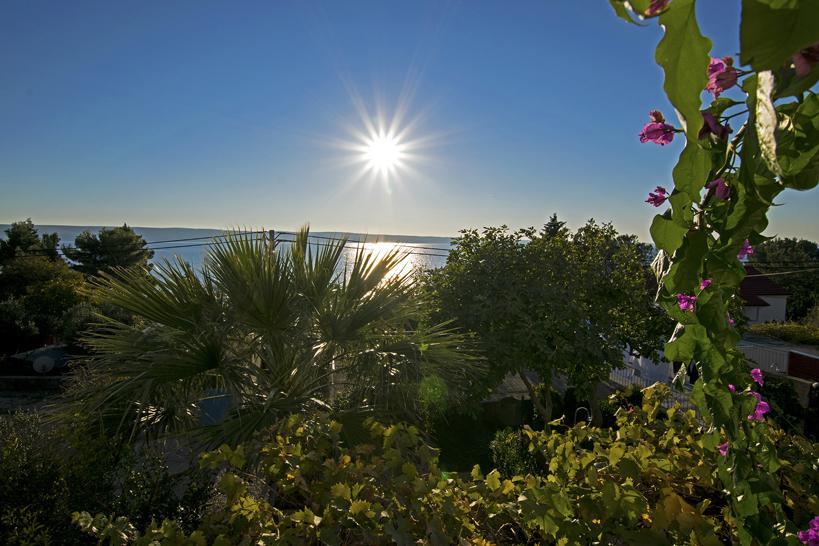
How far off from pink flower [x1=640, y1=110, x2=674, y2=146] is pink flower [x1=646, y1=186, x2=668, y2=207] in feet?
0.54

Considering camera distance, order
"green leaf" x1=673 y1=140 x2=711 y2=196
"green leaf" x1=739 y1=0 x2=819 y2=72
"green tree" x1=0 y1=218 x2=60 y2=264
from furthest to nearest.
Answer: "green tree" x1=0 y1=218 x2=60 y2=264
"green leaf" x1=673 y1=140 x2=711 y2=196
"green leaf" x1=739 y1=0 x2=819 y2=72

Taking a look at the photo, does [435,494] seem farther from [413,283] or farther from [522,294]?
[522,294]

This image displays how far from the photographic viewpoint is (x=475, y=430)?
992cm

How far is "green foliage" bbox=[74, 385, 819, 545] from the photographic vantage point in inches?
62.1

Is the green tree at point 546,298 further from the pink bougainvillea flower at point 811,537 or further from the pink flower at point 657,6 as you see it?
the pink flower at point 657,6

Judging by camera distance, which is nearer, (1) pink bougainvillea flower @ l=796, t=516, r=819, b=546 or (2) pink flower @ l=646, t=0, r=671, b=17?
(2) pink flower @ l=646, t=0, r=671, b=17

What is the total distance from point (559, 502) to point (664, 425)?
1.42 m

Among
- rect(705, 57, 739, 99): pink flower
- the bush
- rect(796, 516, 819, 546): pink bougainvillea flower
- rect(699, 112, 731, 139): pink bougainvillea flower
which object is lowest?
the bush

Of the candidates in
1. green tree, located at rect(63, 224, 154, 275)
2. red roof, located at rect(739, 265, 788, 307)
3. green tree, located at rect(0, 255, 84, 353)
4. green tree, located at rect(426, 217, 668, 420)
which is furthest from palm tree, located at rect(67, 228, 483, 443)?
red roof, located at rect(739, 265, 788, 307)

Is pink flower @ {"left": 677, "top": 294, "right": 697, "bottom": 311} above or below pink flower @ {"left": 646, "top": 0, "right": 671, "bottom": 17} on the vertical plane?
below

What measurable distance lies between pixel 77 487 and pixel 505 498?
2783 mm

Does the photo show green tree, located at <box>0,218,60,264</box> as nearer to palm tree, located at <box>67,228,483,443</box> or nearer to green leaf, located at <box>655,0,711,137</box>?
palm tree, located at <box>67,228,483,443</box>

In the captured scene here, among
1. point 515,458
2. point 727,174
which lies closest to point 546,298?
point 515,458

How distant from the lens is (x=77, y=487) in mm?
→ 3166
